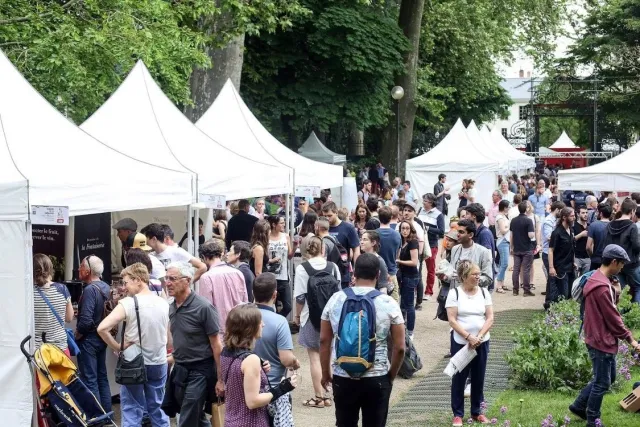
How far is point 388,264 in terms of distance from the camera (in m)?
12.6

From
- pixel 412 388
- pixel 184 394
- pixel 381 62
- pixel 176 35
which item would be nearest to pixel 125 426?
pixel 184 394

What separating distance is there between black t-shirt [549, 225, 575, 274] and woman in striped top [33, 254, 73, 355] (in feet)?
27.8

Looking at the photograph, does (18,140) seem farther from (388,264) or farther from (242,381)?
(388,264)

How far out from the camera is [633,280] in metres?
14.1

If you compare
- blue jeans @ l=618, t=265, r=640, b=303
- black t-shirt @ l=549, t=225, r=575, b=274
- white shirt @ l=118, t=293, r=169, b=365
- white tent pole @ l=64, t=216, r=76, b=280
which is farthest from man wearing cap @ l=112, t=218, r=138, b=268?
blue jeans @ l=618, t=265, r=640, b=303

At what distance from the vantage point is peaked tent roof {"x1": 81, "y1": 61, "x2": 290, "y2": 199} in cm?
1189

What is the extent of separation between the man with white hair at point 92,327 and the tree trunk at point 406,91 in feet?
83.1

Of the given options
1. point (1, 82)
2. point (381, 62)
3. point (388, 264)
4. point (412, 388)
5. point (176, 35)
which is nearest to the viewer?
point (1, 82)

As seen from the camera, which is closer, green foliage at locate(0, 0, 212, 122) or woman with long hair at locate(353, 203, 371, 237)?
green foliage at locate(0, 0, 212, 122)

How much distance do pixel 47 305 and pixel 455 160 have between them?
21.9 metres

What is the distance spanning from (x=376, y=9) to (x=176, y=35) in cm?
1634

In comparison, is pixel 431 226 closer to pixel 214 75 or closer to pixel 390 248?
pixel 390 248

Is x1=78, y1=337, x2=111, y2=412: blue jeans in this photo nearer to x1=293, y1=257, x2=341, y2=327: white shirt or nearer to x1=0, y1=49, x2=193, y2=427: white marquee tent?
x1=0, y1=49, x2=193, y2=427: white marquee tent

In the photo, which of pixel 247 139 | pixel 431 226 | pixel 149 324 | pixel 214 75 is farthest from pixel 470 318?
pixel 214 75
